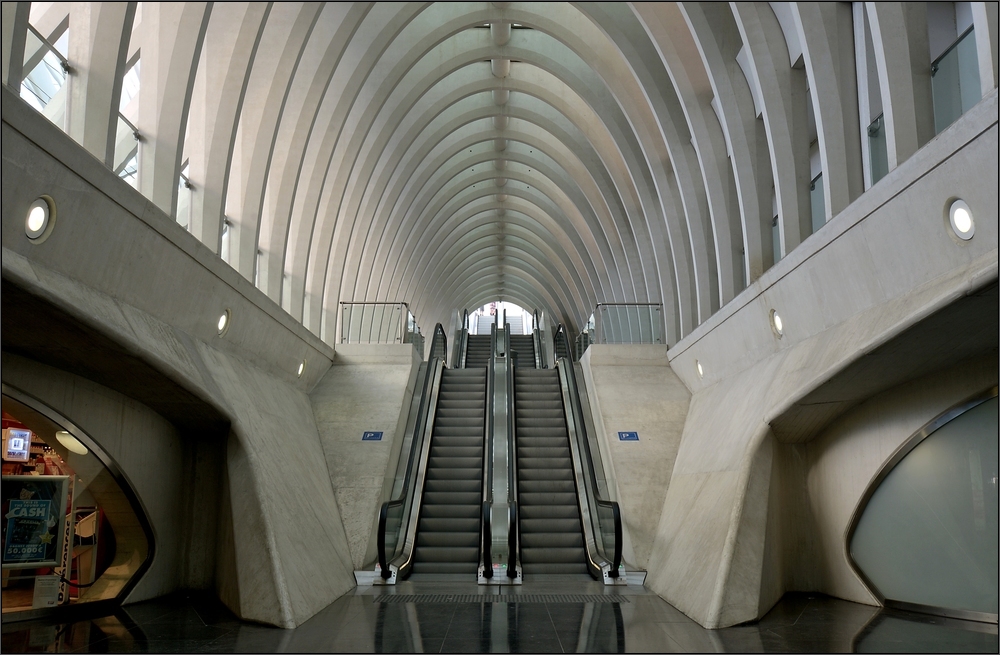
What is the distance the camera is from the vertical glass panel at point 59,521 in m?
7.11

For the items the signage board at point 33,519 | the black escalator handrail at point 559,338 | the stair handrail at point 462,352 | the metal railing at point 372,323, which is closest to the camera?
the signage board at point 33,519

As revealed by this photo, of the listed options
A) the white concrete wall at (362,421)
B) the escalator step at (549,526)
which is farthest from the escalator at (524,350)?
the escalator step at (549,526)

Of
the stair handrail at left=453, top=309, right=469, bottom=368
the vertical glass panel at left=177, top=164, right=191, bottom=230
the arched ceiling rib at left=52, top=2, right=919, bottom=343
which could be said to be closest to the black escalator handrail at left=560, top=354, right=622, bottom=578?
the arched ceiling rib at left=52, top=2, right=919, bottom=343

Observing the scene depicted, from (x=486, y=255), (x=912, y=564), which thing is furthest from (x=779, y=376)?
(x=486, y=255)

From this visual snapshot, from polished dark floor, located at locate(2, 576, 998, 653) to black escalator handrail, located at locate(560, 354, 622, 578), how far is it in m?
1.35

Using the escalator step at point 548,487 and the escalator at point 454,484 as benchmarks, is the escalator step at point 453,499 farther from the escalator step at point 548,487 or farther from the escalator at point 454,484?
the escalator step at point 548,487

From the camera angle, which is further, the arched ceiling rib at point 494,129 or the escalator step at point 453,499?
the escalator step at point 453,499

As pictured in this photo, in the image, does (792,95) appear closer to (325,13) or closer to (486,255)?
(325,13)

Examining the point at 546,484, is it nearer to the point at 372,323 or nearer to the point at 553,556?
the point at 553,556

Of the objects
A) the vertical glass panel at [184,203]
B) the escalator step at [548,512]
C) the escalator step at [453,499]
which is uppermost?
the vertical glass panel at [184,203]

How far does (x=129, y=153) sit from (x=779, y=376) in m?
8.27

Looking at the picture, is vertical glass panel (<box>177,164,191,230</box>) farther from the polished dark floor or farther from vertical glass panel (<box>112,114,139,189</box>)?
the polished dark floor

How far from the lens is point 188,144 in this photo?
10680 mm

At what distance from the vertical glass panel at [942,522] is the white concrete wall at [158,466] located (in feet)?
24.9
